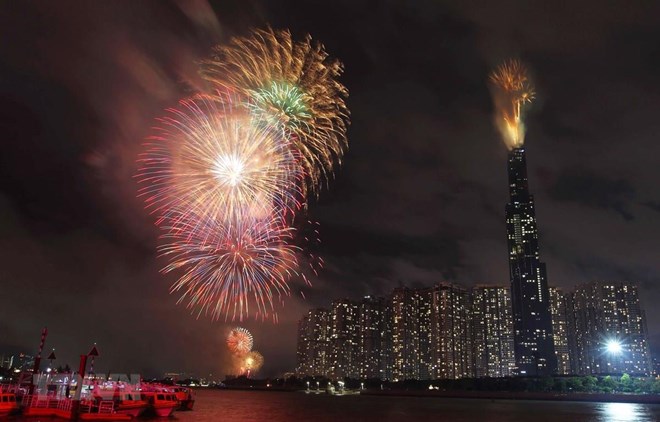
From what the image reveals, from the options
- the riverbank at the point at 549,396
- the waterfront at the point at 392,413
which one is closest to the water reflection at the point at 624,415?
the waterfront at the point at 392,413

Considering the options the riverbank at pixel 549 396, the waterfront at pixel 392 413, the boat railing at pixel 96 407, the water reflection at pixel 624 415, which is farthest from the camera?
the riverbank at pixel 549 396

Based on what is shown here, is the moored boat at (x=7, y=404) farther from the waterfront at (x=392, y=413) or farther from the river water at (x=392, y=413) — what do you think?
the river water at (x=392, y=413)

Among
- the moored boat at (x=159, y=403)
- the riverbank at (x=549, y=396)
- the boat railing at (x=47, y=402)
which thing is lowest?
the riverbank at (x=549, y=396)

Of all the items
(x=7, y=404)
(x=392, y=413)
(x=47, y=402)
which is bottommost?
(x=392, y=413)

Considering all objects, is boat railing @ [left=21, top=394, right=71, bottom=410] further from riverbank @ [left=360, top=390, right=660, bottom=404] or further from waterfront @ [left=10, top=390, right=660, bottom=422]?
riverbank @ [left=360, top=390, right=660, bottom=404]

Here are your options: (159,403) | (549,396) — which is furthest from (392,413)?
(549,396)

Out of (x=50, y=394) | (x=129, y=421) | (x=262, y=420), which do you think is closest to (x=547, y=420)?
(x=262, y=420)

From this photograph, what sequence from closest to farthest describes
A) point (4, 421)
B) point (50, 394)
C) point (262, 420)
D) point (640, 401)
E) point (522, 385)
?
point (4, 421)
point (50, 394)
point (262, 420)
point (640, 401)
point (522, 385)

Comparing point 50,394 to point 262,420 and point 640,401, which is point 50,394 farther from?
point 640,401

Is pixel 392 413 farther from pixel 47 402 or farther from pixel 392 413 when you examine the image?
pixel 47 402

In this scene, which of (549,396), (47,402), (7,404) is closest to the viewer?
(7,404)

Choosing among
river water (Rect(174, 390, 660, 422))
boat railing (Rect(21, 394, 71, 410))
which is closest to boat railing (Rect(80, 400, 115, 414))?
boat railing (Rect(21, 394, 71, 410))
